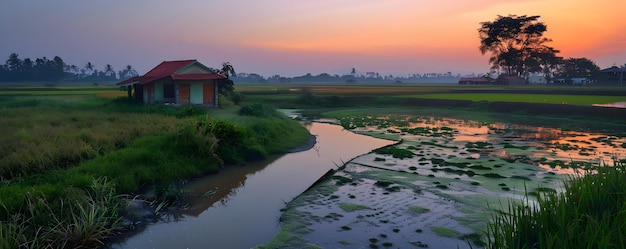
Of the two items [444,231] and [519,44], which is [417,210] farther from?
[519,44]

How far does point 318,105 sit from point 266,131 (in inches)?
1084

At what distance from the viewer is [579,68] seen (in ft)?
259

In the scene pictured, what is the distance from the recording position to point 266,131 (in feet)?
61.9

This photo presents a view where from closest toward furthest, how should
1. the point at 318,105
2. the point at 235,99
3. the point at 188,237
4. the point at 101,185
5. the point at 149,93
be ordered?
the point at 188,237, the point at 101,185, the point at 149,93, the point at 235,99, the point at 318,105

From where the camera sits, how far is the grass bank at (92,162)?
7.56m

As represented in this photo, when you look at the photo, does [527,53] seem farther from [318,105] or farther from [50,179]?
[50,179]

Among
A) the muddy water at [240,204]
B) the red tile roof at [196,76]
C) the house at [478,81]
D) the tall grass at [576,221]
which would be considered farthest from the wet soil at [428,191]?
the house at [478,81]

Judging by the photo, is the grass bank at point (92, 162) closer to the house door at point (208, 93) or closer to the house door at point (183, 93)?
the house door at point (183, 93)

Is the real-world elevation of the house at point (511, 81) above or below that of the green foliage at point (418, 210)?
above

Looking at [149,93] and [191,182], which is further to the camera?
[149,93]

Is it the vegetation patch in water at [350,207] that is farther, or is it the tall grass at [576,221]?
the vegetation patch in water at [350,207]

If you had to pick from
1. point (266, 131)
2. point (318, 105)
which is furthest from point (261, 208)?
point (318, 105)

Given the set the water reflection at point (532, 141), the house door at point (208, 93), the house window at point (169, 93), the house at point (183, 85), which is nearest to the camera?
the water reflection at point (532, 141)

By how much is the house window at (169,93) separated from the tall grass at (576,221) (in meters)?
25.5
